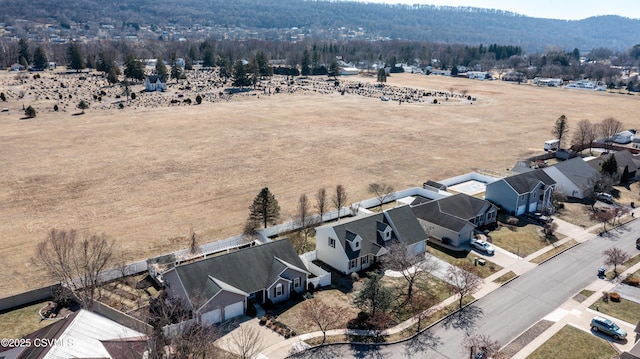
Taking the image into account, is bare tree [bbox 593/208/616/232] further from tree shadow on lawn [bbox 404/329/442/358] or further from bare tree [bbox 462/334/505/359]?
tree shadow on lawn [bbox 404/329/442/358]

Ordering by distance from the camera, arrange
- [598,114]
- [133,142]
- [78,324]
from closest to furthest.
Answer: [78,324] → [133,142] → [598,114]

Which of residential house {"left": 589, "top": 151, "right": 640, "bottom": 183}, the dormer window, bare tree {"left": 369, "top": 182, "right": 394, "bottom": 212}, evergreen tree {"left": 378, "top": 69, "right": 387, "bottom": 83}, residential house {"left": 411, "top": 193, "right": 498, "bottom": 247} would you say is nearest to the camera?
the dormer window

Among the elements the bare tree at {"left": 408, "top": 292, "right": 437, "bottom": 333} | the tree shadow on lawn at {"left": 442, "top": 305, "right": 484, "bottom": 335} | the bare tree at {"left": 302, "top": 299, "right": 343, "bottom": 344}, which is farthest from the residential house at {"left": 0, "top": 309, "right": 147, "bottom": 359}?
the tree shadow on lawn at {"left": 442, "top": 305, "right": 484, "bottom": 335}

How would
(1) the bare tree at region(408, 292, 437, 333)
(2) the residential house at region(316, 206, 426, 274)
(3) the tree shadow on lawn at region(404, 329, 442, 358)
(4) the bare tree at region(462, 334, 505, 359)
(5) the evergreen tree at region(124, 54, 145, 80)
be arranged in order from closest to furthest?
(4) the bare tree at region(462, 334, 505, 359)
(3) the tree shadow on lawn at region(404, 329, 442, 358)
(1) the bare tree at region(408, 292, 437, 333)
(2) the residential house at region(316, 206, 426, 274)
(5) the evergreen tree at region(124, 54, 145, 80)

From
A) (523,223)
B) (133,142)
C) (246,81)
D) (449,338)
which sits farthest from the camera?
(246,81)

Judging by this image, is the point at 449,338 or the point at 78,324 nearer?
the point at 78,324

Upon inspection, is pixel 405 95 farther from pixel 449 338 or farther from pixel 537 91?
pixel 449 338

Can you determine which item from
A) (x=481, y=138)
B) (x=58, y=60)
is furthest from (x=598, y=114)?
(x=58, y=60)

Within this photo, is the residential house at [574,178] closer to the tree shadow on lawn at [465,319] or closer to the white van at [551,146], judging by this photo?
the white van at [551,146]
